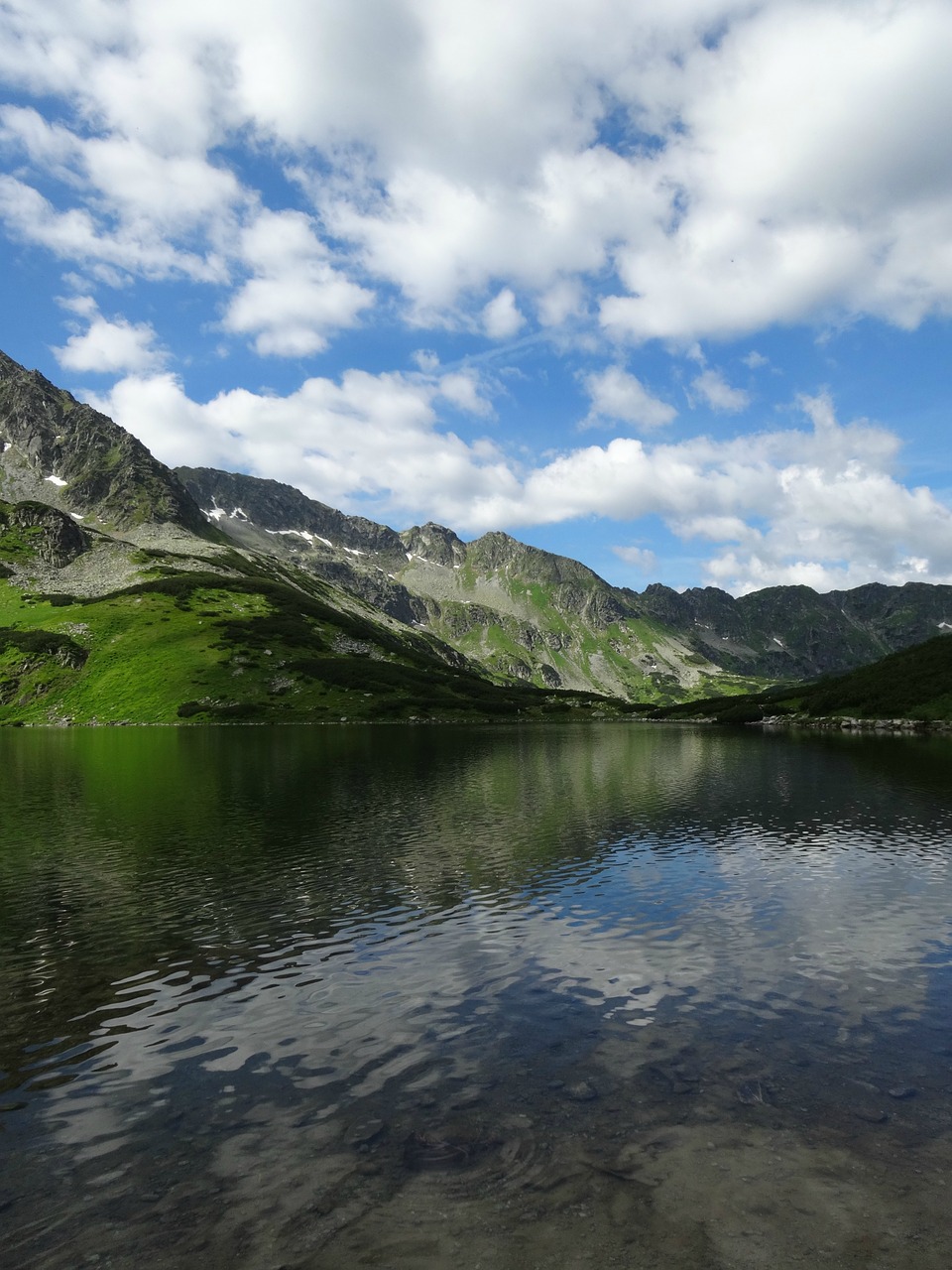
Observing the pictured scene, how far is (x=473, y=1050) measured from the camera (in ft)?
67.7

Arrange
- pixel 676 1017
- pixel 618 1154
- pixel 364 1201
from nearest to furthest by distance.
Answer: pixel 364 1201
pixel 618 1154
pixel 676 1017

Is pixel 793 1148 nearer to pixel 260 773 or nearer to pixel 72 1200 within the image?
pixel 72 1200

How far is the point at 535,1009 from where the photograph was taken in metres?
23.4

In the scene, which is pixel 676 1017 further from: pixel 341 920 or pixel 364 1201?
pixel 341 920

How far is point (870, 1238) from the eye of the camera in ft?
42.1

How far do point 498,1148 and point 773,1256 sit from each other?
5892 mm

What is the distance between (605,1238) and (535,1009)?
10570 millimetres

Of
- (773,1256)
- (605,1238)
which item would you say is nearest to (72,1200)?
(605,1238)

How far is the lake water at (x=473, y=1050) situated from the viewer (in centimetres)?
1338

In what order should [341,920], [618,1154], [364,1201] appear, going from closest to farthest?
[364,1201], [618,1154], [341,920]

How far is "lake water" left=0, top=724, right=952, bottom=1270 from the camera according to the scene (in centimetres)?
1338

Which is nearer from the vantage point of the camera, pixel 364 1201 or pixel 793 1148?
pixel 364 1201

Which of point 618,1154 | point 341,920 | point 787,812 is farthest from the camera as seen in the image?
point 787,812

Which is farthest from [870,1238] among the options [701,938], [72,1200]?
[701,938]
